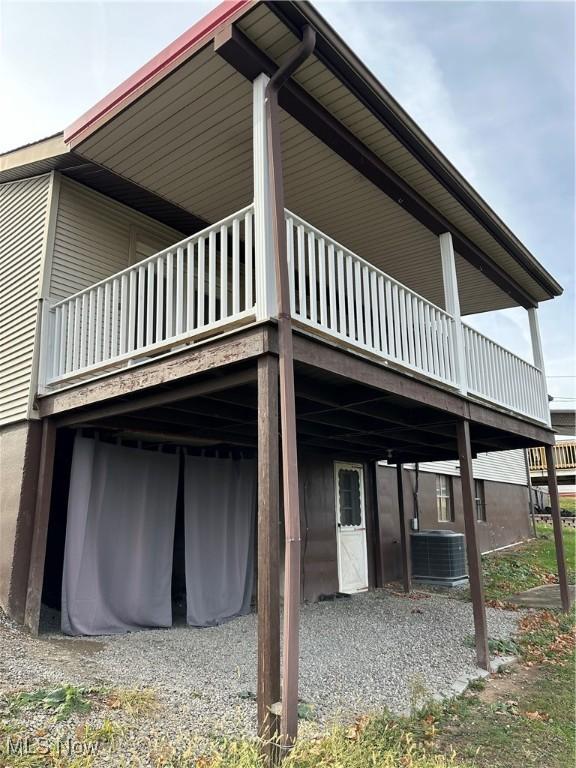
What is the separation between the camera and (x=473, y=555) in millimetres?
6531

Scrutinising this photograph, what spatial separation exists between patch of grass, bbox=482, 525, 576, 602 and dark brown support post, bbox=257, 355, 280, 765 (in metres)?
7.44

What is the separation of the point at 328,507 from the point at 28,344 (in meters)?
5.54

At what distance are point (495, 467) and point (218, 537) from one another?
11.9m

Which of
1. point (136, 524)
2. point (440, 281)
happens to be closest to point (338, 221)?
point (440, 281)

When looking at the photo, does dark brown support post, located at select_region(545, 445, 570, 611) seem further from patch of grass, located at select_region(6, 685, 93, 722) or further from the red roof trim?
the red roof trim

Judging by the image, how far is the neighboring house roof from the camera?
14.4ft

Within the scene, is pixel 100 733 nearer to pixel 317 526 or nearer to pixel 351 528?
pixel 317 526

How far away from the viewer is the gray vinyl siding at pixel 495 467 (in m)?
14.2

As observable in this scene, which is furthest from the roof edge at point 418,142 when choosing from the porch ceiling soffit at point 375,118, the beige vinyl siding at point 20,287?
the beige vinyl siding at point 20,287

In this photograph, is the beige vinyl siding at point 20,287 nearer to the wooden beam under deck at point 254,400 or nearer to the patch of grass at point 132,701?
the wooden beam under deck at point 254,400

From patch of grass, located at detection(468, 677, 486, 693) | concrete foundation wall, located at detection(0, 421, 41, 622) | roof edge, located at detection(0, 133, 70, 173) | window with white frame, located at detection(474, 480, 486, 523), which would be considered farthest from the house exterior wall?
window with white frame, located at detection(474, 480, 486, 523)

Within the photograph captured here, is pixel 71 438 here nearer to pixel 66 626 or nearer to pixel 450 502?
pixel 66 626

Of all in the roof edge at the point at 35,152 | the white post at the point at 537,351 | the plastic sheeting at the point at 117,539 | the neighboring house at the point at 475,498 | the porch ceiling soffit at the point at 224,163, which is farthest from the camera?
the neighboring house at the point at 475,498

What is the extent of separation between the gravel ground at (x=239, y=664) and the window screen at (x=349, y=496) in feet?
8.18
